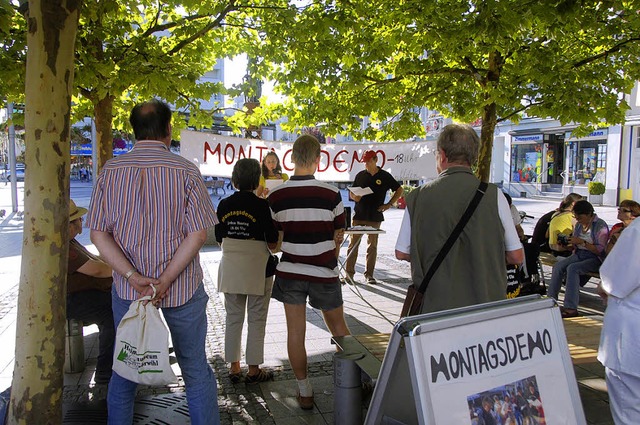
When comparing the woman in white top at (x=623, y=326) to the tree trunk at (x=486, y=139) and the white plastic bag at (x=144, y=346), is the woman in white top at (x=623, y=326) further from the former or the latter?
the tree trunk at (x=486, y=139)

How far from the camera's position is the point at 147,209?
278 cm

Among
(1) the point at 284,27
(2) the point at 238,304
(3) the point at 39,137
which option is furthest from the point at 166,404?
(1) the point at 284,27

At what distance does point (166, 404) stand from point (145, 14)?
6513mm

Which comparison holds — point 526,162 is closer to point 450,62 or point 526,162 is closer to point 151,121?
point 450,62

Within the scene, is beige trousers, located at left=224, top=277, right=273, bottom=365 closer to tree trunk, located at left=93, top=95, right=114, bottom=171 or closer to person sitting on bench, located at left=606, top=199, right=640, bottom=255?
tree trunk, located at left=93, top=95, right=114, bottom=171

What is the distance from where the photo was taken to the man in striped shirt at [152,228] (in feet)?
9.13

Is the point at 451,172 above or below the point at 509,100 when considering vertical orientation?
below

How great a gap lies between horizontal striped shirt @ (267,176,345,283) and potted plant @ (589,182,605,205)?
23374 mm

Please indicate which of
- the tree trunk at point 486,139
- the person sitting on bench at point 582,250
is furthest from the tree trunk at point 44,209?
the tree trunk at point 486,139

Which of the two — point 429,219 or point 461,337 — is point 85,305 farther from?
point 461,337

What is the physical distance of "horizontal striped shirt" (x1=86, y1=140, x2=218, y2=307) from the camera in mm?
2787

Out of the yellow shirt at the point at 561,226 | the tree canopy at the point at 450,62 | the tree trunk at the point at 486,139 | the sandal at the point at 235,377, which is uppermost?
the tree canopy at the point at 450,62

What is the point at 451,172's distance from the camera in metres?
2.85

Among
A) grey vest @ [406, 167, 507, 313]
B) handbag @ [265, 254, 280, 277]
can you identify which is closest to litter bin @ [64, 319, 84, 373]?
handbag @ [265, 254, 280, 277]
